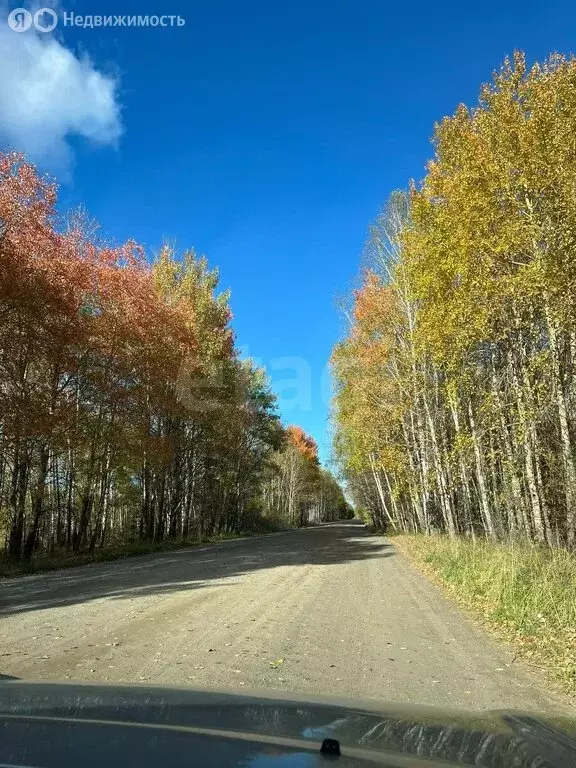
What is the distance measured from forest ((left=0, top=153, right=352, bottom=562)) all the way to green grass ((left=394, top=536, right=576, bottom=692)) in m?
11.9

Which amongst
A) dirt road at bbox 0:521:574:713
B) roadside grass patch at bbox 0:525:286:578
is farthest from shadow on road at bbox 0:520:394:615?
roadside grass patch at bbox 0:525:286:578

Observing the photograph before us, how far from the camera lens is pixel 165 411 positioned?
27.0 meters

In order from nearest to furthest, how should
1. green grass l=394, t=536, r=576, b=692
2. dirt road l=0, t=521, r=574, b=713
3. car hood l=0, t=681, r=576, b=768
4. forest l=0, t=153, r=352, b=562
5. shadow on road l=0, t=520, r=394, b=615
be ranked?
car hood l=0, t=681, r=576, b=768 → dirt road l=0, t=521, r=574, b=713 → green grass l=394, t=536, r=576, b=692 → shadow on road l=0, t=520, r=394, b=615 → forest l=0, t=153, r=352, b=562

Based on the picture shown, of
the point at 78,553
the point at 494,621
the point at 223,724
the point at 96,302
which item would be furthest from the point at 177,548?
the point at 223,724

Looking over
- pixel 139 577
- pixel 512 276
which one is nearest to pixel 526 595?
pixel 512 276

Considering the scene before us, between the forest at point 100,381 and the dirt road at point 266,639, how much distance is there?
617cm

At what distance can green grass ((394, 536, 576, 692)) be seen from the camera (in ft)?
23.7

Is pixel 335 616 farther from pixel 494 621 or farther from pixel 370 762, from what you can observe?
pixel 370 762

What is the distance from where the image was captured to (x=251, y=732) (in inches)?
107

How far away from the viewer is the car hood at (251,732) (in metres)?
2.33

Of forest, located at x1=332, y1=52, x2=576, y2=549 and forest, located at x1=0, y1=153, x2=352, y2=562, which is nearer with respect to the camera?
forest, located at x1=332, y1=52, x2=576, y2=549

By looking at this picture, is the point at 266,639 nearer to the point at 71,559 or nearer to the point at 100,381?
the point at 71,559

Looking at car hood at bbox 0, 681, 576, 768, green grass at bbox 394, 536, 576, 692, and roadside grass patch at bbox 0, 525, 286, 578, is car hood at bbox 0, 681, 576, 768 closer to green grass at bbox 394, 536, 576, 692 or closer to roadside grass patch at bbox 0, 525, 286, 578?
green grass at bbox 394, 536, 576, 692

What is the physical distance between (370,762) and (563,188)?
1045cm
